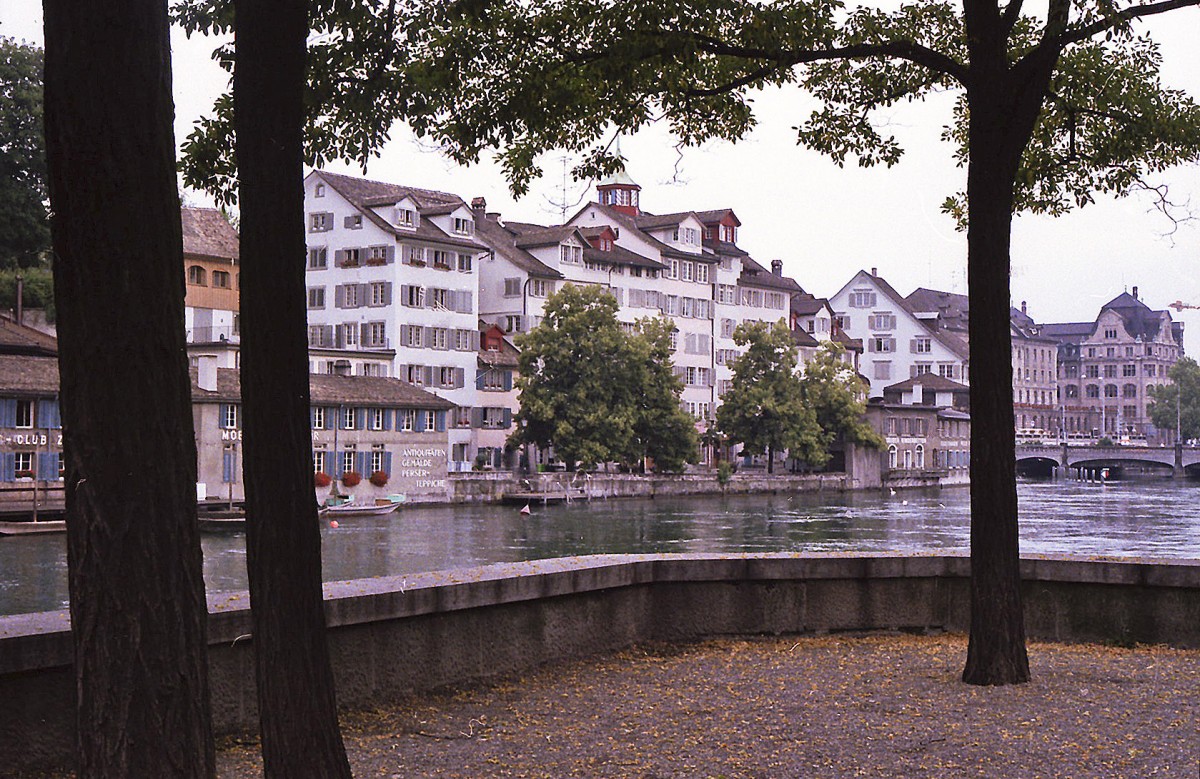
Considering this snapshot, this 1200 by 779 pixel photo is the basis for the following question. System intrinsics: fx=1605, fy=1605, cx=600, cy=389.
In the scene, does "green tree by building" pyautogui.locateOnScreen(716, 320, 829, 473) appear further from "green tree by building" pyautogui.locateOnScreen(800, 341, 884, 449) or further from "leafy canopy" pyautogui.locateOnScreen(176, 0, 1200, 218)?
"leafy canopy" pyautogui.locateOnScreen(176, 0, 1200, 218)

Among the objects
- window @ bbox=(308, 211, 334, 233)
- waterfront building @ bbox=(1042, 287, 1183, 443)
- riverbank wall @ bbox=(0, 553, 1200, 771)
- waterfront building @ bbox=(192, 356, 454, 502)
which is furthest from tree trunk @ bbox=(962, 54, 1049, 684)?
waterfront building @ bbox=(1042, 287, 1183, 443)

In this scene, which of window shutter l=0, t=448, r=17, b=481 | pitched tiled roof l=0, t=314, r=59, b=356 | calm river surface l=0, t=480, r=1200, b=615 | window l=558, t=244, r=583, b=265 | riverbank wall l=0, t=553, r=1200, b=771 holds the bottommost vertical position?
calm river surface l=0, t=480, r=1200, b=615

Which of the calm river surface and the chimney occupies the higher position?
the chimney

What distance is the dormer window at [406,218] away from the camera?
7044 cm

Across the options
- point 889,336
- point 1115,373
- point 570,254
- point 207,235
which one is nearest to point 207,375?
point 207,235

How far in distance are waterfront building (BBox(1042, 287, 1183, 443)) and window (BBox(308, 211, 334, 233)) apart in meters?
102

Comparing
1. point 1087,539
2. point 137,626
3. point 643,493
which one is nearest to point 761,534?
point 1087,539

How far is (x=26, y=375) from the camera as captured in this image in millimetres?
51156

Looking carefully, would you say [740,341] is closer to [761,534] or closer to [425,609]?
[761,534]

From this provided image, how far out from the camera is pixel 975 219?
325 inches

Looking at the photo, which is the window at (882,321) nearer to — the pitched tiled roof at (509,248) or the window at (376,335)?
the pitched tiled roof at (509,248)

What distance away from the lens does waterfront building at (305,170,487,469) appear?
69.9 meters

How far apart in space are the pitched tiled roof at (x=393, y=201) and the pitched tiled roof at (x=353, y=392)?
7.14 metres

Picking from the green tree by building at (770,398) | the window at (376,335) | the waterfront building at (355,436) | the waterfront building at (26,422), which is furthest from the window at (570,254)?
the waterfront building at (26,422)
